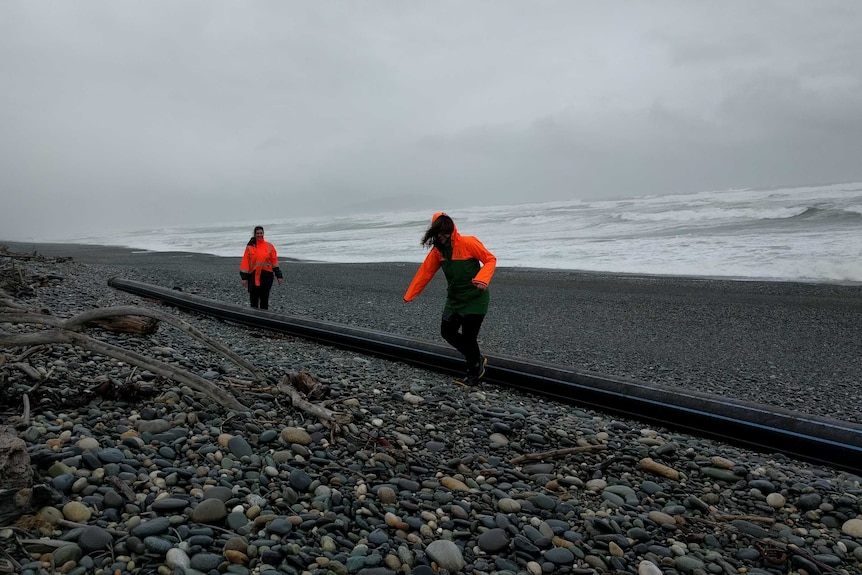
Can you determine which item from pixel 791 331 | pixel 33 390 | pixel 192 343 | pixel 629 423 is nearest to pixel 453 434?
pixel 629 423

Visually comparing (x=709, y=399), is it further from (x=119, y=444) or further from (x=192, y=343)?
(x=192, y=343)

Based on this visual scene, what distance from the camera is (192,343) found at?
20.6 feet

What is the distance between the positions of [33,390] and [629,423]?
4.36 m

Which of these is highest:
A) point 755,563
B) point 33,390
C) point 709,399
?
point 33,390

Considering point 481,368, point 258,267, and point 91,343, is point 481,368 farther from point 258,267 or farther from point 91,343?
point 258,267

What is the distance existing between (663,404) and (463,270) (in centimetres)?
208

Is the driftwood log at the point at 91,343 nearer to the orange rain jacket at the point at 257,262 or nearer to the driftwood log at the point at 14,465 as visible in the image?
the driftwood log at the point at 14,465

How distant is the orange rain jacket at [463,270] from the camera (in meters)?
5.31

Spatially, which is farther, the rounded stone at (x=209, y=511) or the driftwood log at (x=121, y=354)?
the driftwood log at (x=121, y=354)

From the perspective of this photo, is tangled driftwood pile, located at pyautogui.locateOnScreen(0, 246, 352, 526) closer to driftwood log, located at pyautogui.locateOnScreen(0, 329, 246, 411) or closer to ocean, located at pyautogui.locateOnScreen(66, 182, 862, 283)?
driftwood log, located at pyautogui.locateOnScreen(0, 329, 246, 411)

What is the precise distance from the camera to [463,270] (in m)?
5.38

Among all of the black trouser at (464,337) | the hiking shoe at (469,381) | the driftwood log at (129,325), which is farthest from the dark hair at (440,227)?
the driftwood log at (129,325)

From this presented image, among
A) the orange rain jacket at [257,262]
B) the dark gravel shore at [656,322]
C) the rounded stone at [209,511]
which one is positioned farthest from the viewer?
the orange rain jacket at [257,262]

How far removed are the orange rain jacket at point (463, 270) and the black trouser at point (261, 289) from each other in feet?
15.6
